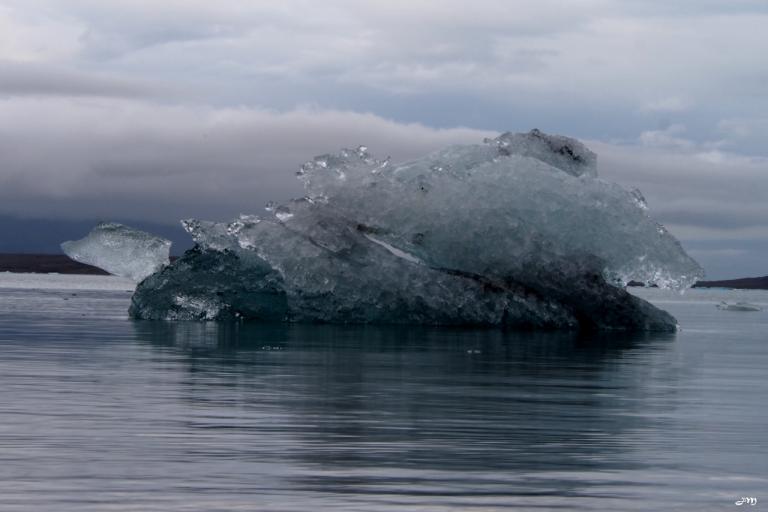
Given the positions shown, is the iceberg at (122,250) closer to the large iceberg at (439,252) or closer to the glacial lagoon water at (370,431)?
the large iceberg at (439,252)

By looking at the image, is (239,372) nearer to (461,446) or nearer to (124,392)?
(124,392)

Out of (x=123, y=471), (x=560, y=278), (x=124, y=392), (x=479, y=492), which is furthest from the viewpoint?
(x=560, y=278)

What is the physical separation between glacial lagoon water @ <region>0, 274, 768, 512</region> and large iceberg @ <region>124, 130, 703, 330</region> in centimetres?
903

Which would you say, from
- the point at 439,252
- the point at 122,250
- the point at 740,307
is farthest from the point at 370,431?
the point at 740,307

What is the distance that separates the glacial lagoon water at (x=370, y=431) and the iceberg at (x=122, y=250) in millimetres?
13440

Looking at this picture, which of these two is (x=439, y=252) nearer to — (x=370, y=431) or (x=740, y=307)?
(x=370, y=431)

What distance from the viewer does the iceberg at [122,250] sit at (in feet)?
104

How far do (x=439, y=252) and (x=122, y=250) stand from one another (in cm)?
808

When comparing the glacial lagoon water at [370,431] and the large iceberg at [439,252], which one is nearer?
the glacial lagoon water at [370,431]

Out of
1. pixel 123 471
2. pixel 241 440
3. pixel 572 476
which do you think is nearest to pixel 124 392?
pixel 241 440

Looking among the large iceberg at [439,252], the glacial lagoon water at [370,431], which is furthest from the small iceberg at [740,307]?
the glacial lagoon water at [370,431]

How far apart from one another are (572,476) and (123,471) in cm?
220

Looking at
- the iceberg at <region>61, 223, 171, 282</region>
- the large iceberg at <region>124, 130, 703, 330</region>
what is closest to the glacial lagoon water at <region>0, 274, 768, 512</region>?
the large iceberg at <region>124, 130, 703, 330</region>

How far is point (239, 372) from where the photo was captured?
14.3 metres
